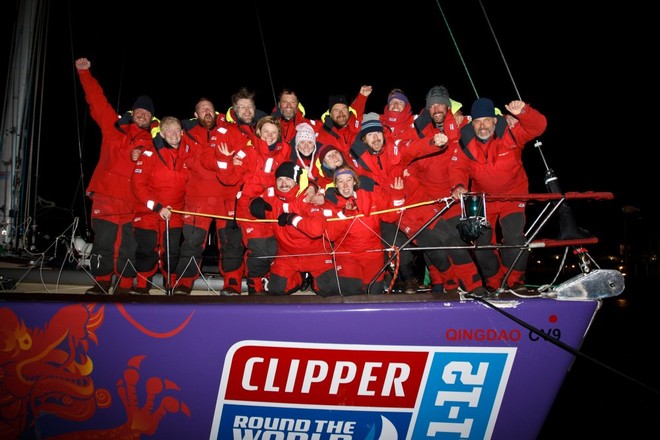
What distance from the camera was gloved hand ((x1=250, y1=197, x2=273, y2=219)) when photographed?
3422mm

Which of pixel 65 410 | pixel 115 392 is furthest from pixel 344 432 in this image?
pixel 65 410

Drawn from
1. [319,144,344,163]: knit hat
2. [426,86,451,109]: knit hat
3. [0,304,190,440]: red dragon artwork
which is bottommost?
[0,304,190,440]: red dragon artwork

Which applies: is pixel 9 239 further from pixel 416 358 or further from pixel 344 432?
pixel 416 358

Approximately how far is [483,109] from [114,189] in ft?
12.1

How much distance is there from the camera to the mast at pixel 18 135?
496cm

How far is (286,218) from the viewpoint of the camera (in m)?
3.15

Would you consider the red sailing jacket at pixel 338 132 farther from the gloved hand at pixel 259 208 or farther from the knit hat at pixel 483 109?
the knit hat at pixel 483 109

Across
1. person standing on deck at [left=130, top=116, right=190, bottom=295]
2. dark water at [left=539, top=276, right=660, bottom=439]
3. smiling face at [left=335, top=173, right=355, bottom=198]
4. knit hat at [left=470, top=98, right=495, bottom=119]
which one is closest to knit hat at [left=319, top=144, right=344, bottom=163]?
smiling face at [left=335, top=173, right=355, bottom=198]

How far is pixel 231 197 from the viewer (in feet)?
13.7

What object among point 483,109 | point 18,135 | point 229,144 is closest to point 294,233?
point 229,144

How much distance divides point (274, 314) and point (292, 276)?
2.93ft

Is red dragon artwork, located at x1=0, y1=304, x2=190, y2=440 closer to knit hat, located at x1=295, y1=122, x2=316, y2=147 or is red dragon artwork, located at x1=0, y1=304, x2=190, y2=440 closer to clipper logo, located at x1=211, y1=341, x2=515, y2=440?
clipper logo, located at x1=211, y1=341, x2=515, y2=440

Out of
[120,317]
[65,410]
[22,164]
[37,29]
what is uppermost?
[37,29]

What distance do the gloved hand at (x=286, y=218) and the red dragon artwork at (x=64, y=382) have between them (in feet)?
4.46
